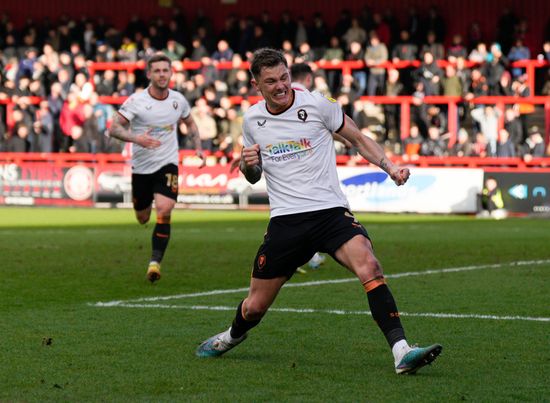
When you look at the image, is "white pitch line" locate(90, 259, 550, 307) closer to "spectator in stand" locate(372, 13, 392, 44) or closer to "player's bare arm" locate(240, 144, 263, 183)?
"player's bare arm" locate(240, 144, 263, 183)

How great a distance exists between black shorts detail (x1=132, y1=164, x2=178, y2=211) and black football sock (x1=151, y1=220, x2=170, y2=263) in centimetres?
36

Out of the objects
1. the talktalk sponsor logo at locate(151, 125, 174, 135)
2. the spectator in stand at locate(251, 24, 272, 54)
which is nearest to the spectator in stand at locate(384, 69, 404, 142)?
the spectator in stand at locate(251, 24, 272, 54)

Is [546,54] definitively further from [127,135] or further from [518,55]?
[127,135]

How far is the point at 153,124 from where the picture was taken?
46.1 ft

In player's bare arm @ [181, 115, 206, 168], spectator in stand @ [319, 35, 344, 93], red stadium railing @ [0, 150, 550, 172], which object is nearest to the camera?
player's bare arm @ [181, 115, 206, 168]

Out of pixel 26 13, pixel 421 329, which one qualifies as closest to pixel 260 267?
pixel 421 329

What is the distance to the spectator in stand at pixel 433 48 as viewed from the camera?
32.0m

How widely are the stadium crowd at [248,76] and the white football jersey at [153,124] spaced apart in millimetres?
15751

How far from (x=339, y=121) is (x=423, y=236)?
13.3m

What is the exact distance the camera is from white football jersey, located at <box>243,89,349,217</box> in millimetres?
7855

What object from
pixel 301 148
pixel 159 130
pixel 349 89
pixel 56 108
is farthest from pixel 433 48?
pixel 301 148

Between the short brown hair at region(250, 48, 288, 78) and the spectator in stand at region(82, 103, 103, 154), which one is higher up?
the short brown hair at region(250, 48, 288, 78)

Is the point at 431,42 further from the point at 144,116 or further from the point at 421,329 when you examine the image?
the point at 421,329

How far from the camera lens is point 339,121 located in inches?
310
